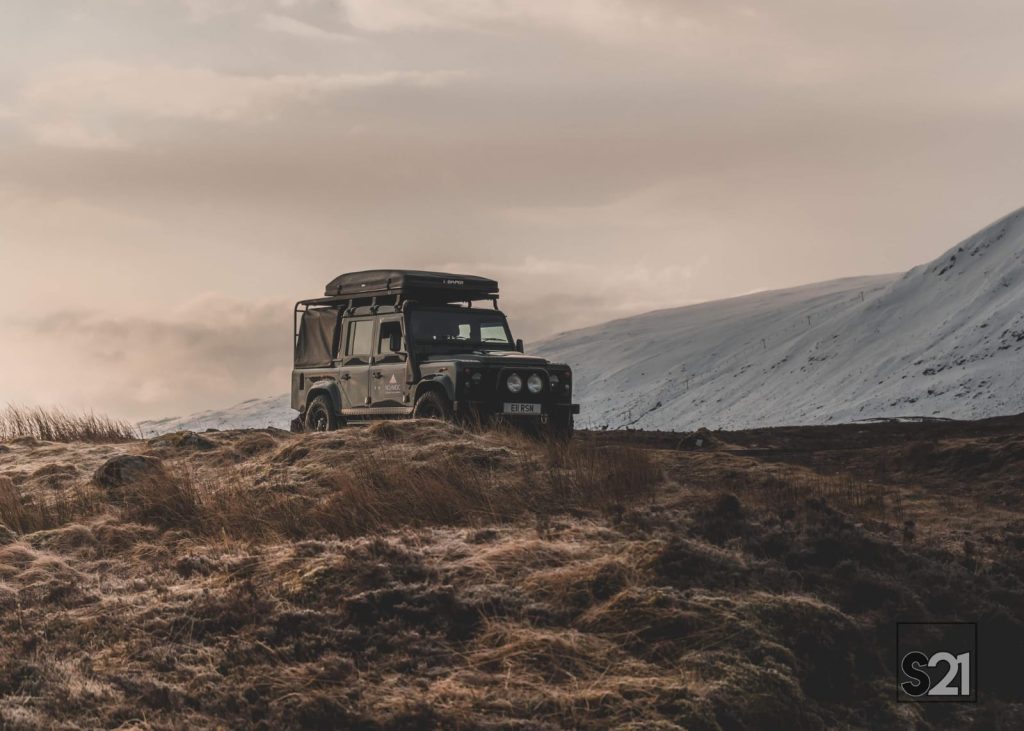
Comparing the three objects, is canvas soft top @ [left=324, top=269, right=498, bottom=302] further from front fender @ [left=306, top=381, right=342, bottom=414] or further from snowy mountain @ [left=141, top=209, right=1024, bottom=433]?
snowy mountain @ [left=141, top=209, right=1024, bottom=433]

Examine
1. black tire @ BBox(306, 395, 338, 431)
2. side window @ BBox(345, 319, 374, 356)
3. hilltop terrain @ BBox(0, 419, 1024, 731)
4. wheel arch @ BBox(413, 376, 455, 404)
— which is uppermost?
side window @ BBox(345, 319, 374, 356)

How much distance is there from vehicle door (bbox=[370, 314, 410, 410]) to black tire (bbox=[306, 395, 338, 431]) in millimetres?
1145

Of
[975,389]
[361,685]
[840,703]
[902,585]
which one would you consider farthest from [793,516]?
[975,389]

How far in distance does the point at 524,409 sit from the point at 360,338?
10.4 ft

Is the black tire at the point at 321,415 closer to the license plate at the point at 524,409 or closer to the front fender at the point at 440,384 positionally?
the front fender at the point at 440,384

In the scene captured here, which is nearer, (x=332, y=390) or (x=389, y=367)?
(x=389, y=367)

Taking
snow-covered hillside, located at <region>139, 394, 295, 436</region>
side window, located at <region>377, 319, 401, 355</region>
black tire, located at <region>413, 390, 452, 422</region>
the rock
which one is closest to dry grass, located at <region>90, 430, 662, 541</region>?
the rock

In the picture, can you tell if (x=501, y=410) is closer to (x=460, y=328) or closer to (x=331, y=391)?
(x=460, y=328)

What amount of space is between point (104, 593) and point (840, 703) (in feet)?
17.6

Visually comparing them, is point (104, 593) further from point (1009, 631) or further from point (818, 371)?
point (818, 371)

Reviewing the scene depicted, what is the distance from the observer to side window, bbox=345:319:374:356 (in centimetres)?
1756

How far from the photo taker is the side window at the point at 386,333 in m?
17.0

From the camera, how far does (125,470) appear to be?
13.2 metres

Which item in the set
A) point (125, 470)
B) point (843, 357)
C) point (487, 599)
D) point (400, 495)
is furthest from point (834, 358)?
point (487, 599)
